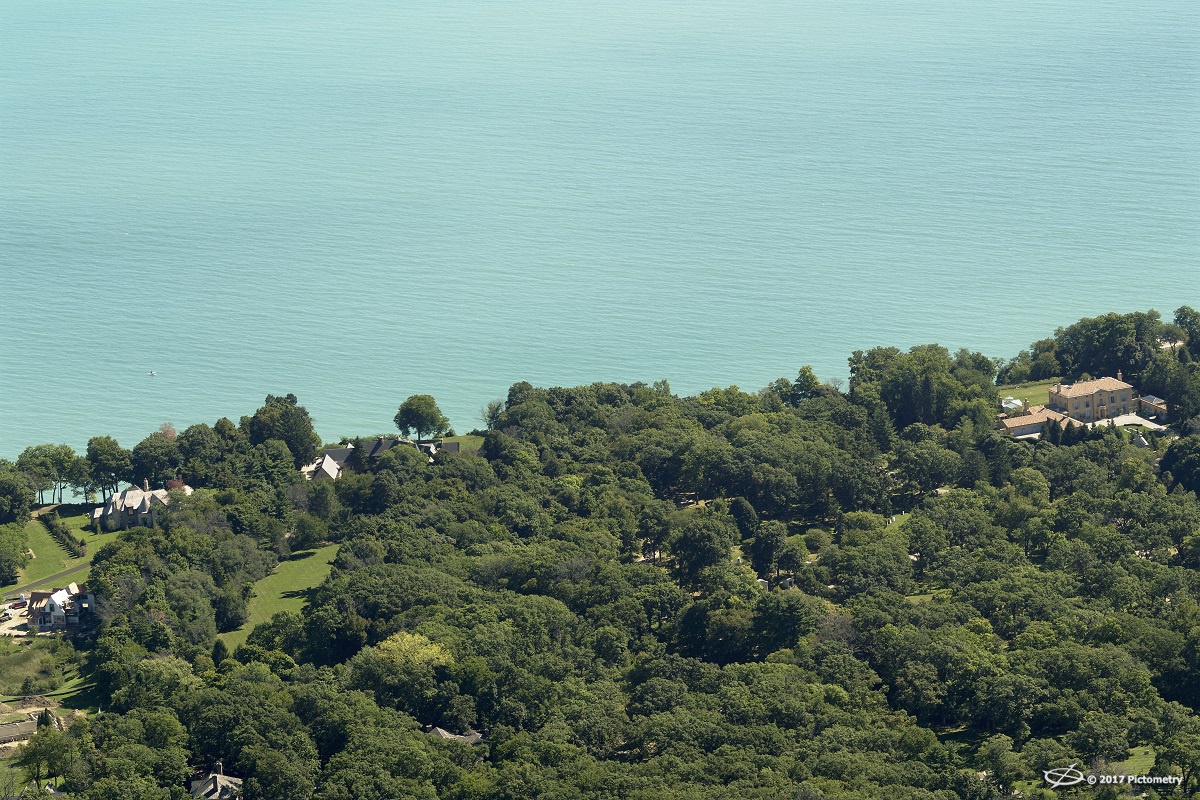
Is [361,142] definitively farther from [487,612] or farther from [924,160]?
[487,612]

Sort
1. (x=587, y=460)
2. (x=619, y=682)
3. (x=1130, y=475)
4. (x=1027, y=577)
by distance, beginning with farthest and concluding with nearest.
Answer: (x=587, y=460) → (x=1130, y=475) → (x=1027, y=577) → (x=619, y=682)

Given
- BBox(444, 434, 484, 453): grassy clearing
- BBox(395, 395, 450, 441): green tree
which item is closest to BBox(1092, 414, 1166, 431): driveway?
BBox(444, 434, 484, 453): grassy clearing

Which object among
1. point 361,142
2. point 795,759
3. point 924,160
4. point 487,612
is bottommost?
point 795,759

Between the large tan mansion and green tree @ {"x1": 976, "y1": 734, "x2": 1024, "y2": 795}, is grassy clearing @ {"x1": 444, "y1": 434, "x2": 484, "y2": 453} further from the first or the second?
green tree @ {"x1": 976, "y1": 734, "x2": 1024, "y2": 795}

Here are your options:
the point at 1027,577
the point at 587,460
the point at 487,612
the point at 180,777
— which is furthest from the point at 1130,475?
the point at 180,777

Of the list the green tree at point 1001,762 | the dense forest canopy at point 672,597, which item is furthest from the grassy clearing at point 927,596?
the green tree at point 1001,762

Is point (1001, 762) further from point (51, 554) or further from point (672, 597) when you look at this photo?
point (51, 554)

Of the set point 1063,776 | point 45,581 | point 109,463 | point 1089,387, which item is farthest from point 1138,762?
point 109,463
